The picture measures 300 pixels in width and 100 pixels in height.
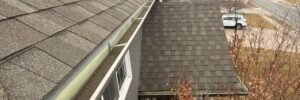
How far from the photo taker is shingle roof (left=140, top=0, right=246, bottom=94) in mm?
9414

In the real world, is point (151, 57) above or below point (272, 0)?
above

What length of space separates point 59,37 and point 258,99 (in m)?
7.19

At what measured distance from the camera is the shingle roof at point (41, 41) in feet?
6.74

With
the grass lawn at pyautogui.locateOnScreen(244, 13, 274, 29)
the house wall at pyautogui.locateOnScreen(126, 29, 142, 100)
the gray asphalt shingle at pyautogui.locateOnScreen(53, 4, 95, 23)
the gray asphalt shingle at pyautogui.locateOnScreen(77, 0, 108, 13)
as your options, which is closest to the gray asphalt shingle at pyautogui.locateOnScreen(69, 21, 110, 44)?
the gray asphalt shingle at pyautogui.locateOnScreen(53, 4, 95, 23)

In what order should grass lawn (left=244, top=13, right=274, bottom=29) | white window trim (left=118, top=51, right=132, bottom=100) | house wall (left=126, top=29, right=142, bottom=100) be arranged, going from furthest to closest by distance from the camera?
grass lawn (left=244, top=13, right=274, bottom=29), house wall (left=126, top=29, right=142, bottom=100), white window trim (left=118, top=51, right=132, bottom=100)

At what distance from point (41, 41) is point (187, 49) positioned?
782 cm

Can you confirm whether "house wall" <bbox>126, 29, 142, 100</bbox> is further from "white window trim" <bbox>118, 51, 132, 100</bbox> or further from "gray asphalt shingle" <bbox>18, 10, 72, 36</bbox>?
"gray asphalt shingle" <bbox>18, 10, 72, 36</bbox>

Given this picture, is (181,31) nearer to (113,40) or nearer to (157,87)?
(157,87)

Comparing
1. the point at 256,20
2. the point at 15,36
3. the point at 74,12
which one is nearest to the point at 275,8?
the point at 256,20

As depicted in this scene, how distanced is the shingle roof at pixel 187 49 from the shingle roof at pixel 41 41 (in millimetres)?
5532

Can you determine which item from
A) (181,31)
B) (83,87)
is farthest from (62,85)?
(181,31)

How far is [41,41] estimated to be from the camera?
2678 millimetres

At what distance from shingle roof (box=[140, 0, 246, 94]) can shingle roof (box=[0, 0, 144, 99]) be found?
553 centimetres

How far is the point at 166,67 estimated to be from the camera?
9805mm
